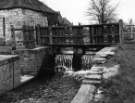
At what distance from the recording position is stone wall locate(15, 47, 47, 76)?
1181cm

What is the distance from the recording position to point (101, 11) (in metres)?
26.5

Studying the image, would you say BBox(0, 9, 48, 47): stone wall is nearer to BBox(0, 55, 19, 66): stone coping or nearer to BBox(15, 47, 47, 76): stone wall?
BBox(15, 47, 47, 76): stone wall

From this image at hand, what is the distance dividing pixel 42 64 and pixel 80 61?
2416 millimetres

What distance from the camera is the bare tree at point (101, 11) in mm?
26156

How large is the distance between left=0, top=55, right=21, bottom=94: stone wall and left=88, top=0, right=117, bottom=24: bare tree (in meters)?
18.7

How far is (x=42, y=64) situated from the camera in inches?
506

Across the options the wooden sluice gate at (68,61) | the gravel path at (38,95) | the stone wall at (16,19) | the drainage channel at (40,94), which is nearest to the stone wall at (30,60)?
the drainage channel at (40,94)

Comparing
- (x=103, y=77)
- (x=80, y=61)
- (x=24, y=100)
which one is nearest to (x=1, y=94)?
(x=24, y=100)

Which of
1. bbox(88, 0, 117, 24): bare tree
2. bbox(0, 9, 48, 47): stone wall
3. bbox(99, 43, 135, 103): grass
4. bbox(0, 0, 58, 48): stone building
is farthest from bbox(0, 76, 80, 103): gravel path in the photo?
bbox(88, 0, 117, 24): bare tree

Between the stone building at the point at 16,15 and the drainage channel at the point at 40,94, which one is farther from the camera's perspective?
the stone building at the point at 16,15

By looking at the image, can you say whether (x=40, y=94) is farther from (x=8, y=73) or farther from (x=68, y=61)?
(x=68, y=61)

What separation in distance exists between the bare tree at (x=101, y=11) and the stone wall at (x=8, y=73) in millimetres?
18665

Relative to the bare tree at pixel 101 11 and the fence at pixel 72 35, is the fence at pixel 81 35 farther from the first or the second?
the bare tree at pixel 101 11

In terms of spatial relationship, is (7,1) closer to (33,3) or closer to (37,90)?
(33,3)
